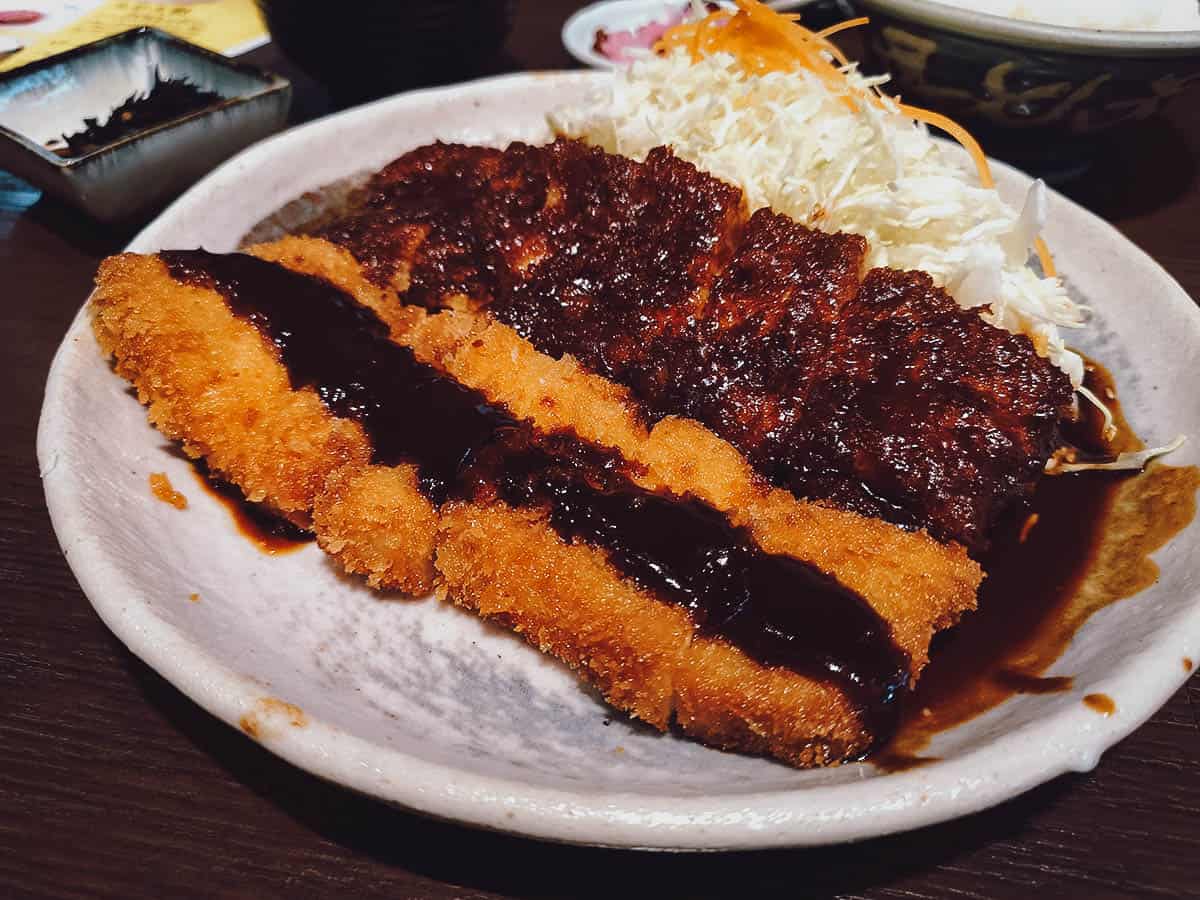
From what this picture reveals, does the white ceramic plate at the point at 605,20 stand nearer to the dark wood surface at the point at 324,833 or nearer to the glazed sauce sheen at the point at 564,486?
the glazed sauce sheen at the point at 564,486

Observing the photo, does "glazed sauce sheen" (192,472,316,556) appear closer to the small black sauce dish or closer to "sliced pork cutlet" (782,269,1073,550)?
"sliced pork cutlet" (782,269,1073,550)

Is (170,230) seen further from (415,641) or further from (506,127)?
(415,641)

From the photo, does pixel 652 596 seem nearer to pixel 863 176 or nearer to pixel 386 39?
pixel 863 176

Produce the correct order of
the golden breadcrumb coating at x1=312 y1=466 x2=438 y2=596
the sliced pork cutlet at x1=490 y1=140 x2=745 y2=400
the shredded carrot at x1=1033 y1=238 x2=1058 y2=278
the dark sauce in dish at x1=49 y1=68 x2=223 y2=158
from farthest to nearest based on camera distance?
the dark sauce in dish at x1=49 y1=68 x2=223 y2=158, the shredded carrot at x1=1033 y1=238 x2=1058 y2=278, the sliced pork cutlet at x1=490 y1=140 x2=745 y2=400, the golden breadcrumb coating at x1=312 y1=466 x2=438 y2=596

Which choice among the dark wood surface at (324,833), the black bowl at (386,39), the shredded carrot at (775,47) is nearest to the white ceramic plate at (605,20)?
the black bowl at (386,39)

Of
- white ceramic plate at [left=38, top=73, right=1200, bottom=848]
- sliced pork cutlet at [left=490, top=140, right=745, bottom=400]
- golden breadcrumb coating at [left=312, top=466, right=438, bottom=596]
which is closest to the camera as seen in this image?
white ceramic plate at [left=38, top=73, right=1200, bottom=848]

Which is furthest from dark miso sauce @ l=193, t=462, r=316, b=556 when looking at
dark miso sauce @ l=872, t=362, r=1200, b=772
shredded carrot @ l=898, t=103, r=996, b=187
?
shredded carrot @ l=898, t=103, r=996, b=187
